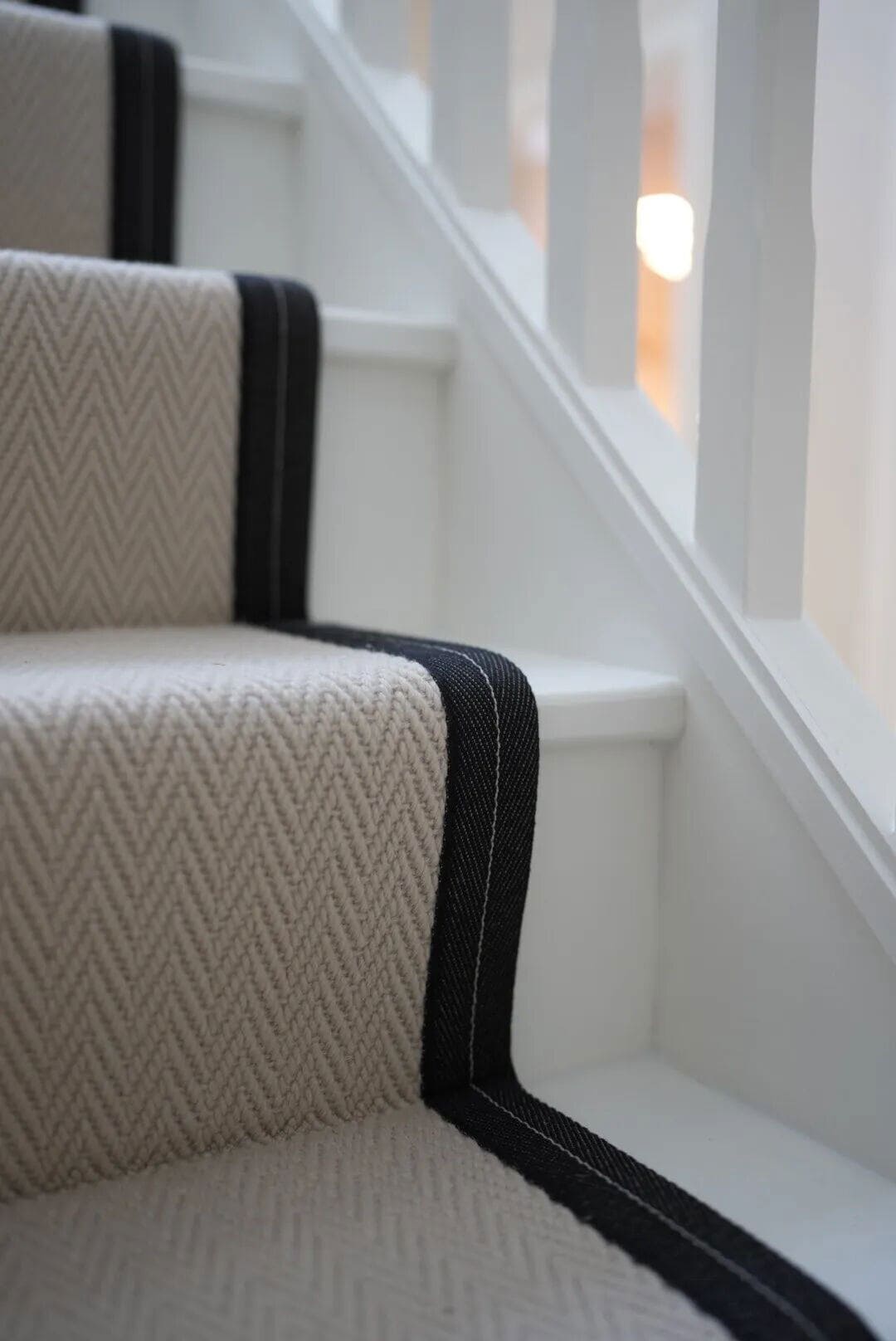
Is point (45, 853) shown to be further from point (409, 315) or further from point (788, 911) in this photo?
point (409, 315)

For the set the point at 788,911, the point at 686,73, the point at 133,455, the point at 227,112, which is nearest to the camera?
the point at 788,911

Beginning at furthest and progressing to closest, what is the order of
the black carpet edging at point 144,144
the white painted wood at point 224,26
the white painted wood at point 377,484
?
the white painted wood at point 224,26 → the black carpet edging at point 144,144 → the white painted wood at point 377,484

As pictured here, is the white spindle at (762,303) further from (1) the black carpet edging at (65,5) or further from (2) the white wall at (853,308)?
(2) the white wall at (853,308)

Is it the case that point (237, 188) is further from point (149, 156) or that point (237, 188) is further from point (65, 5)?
point (65, 5)

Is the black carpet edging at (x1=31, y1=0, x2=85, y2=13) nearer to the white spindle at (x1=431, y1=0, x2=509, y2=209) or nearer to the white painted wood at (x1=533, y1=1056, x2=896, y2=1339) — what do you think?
the white spindle at (x1=431, y1=0, x2=509, y2=209)

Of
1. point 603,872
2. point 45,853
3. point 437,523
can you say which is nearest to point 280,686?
point 45,853

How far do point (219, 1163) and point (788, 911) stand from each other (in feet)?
1.06

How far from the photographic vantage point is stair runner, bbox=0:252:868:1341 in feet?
1.62

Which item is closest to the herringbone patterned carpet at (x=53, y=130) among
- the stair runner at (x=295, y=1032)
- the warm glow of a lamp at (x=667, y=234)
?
the stair runner at (x=295, y=1032)

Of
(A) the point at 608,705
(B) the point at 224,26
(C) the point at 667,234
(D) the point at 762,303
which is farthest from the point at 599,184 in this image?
(C) the point at 667,234

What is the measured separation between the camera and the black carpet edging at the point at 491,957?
58 cm

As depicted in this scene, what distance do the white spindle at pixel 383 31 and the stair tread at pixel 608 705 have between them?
2.18 ft

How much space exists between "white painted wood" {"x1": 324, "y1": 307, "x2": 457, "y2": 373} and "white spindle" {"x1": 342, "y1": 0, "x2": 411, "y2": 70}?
31cm

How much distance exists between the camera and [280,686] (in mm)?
606
